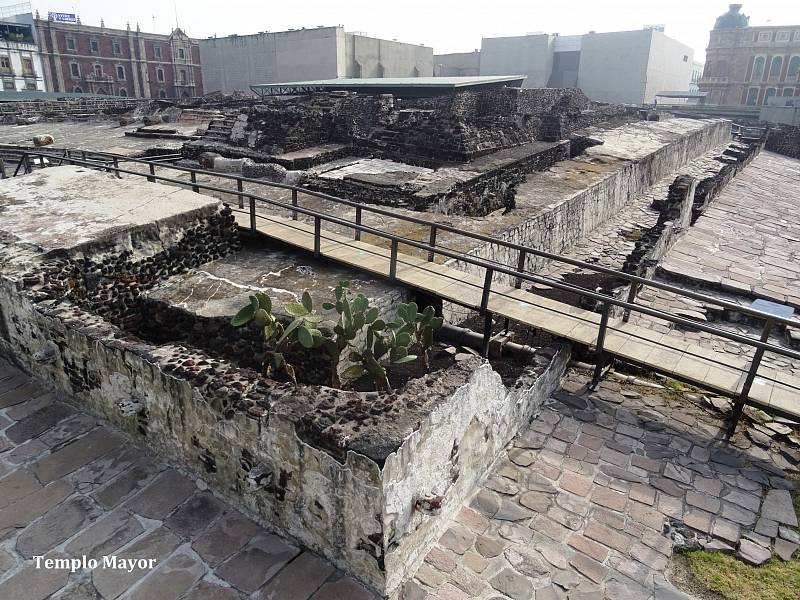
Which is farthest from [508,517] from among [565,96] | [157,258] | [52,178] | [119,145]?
[565,96]

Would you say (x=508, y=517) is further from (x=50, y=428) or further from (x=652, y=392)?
(x=50, y=428)

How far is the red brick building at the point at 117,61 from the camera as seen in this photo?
42.6 metres

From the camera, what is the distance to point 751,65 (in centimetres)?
5206

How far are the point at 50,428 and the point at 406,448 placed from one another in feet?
11.6

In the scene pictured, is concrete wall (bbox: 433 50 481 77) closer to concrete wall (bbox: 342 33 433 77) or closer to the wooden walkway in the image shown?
concrete wall (bbox: 342 33 433 77)

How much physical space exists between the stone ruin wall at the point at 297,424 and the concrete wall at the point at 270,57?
3674cm

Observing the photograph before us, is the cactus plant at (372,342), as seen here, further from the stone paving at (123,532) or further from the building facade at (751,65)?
the building facade at (751,65)

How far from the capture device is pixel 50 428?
482 cm

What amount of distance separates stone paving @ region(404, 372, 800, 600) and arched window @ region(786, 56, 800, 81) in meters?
60.1

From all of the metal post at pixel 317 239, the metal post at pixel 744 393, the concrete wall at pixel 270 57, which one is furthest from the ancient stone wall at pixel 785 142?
the metal post at pixel 317 239

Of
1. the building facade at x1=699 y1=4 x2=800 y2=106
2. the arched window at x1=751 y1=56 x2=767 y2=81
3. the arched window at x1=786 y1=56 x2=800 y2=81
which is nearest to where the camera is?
the arched window at x1=786 y1=56 x2=800 y2=81

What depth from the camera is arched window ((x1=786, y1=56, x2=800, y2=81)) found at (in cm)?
5000

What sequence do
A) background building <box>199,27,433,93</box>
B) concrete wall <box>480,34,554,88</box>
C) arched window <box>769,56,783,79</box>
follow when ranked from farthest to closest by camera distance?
concrete wall <box>480,34,554,88</box> < arched window <box>769,56,783,79</box> < background building <box>199,27,433,93</box>

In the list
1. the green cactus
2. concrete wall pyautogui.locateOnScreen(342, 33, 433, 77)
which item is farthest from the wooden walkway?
concrete wall pyautogui.locateOnScreen(342, 33, 433, 77)
